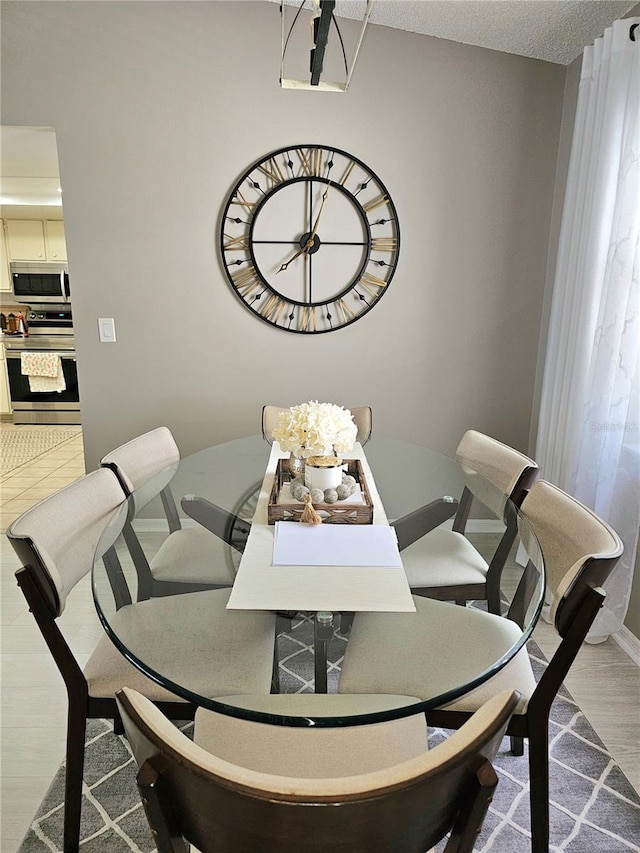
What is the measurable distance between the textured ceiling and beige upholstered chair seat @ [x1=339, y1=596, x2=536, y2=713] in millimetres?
2434

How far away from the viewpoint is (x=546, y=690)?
1307 mm

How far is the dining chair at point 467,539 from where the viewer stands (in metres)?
1.51

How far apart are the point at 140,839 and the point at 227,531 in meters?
0.81

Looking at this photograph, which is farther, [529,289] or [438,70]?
[529,289]

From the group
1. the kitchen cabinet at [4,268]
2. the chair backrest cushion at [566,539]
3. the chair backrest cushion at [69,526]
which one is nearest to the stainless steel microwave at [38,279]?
the kitchen cabinet at [4,268]

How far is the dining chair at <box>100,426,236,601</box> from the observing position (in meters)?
1.48

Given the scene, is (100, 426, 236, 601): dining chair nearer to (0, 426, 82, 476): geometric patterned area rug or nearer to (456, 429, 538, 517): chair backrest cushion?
(456, 429, 538, 517): chair backrest cushion

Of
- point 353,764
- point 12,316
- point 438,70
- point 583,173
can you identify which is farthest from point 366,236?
point 12,316

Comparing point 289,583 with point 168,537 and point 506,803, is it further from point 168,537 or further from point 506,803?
point 506,803

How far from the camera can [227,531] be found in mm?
1651

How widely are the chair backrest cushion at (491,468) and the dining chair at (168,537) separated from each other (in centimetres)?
89

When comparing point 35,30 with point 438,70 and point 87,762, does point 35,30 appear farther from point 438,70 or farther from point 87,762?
point 87,762

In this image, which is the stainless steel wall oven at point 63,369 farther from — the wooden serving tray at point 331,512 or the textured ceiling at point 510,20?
the wooden serving tray at point 331,512

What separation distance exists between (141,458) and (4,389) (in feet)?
16.9
